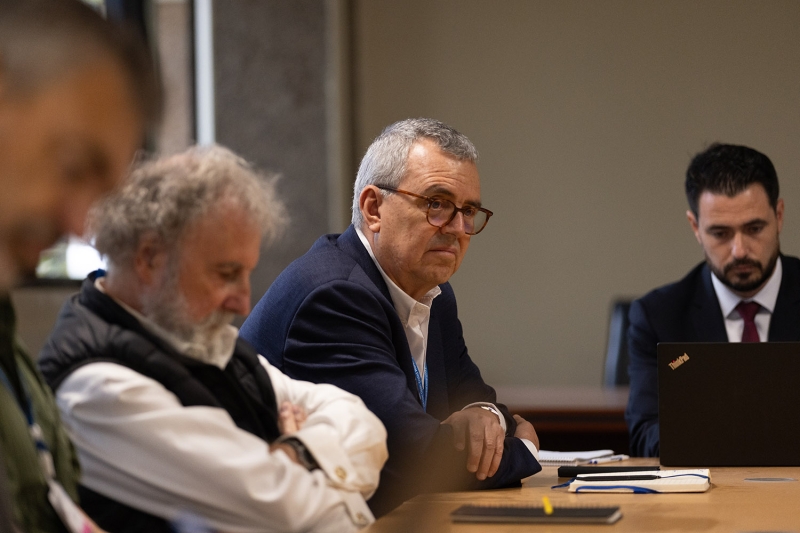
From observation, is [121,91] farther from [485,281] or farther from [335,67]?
[485,281]

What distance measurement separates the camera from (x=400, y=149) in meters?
2.44

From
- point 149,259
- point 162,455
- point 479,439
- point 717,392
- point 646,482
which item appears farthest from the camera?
point 717,392

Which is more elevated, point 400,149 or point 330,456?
point 400,149

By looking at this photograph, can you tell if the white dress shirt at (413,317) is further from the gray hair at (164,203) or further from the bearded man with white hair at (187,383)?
the gray hair at (164,203)

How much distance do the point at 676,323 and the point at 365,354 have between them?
1.45 m

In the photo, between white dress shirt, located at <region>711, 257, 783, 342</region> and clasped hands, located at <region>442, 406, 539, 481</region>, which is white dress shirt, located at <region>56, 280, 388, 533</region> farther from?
white dress shirt, located at <region>711, 257, 783, 342</region>

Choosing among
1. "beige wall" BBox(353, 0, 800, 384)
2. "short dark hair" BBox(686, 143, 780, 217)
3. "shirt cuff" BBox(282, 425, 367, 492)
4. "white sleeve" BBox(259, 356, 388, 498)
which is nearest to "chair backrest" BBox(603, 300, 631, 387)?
"beige wall" BBox(353, 0, 800, 384)

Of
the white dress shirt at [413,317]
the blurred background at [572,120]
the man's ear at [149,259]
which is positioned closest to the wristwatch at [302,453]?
the man's ear at [149,259]

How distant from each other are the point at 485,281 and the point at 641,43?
1.65m

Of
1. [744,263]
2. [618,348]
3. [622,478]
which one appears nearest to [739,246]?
[744,263]

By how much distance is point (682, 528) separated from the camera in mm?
1495

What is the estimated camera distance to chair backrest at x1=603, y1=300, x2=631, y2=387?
4.63 meters

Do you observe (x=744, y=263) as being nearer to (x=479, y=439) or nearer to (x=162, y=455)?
(x=479, y=439)

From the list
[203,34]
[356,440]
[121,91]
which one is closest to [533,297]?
[203,34]
